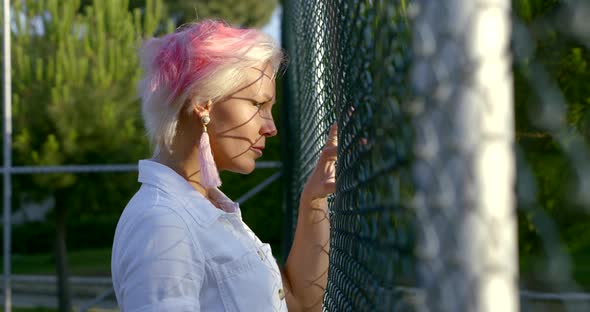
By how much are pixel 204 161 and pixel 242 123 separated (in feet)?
0.35

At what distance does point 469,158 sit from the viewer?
0.62 meters

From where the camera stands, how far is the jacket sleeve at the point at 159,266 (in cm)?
152

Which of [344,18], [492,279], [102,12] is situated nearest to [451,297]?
[492,279]

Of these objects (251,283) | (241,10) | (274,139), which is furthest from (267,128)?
(241,10)

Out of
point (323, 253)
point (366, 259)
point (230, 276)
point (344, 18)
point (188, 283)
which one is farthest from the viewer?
point (323, 253)

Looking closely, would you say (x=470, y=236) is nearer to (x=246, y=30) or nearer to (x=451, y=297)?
(x=451, y=297)

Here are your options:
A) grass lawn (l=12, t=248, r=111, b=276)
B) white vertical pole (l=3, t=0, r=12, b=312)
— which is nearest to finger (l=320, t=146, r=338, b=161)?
white vertical pole (l=3, t=0, r=12, b=312)

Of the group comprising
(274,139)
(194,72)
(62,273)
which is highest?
(274,139)

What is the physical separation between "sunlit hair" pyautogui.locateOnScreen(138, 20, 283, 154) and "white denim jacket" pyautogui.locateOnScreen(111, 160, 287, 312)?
0.10 m

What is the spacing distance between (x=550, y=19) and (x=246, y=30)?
1.29 meters

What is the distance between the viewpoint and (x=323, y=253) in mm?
2191

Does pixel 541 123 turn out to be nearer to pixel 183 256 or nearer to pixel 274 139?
pixel 183 256

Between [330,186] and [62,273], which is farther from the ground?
[330,186]

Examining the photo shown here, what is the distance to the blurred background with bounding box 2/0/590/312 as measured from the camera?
0.63 metres
